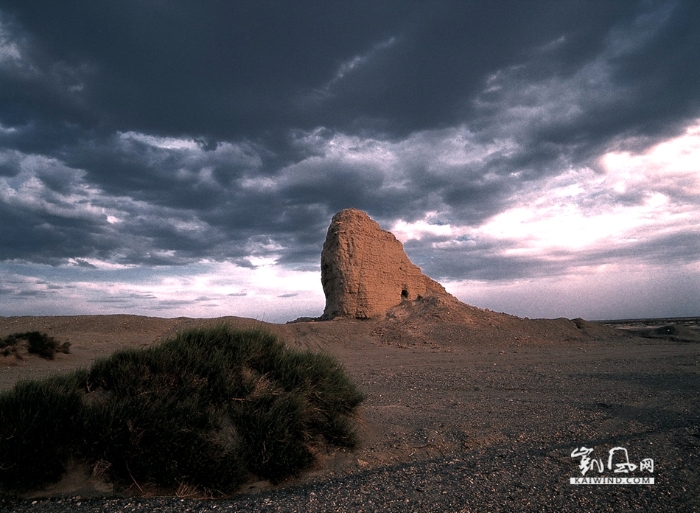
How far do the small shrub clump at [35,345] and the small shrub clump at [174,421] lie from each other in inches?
576

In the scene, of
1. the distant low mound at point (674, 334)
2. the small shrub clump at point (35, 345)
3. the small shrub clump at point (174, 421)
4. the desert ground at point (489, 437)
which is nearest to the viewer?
the desert ground at point (489, 437)

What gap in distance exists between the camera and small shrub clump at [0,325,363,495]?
16.5ft

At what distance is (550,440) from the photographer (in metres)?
6.71

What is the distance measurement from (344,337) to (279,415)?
17796mm

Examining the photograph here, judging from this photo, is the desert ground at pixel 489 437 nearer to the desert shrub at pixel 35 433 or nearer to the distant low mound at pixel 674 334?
the desert shrub at pixel 35 433

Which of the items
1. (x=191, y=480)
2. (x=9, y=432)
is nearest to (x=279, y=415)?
(x=191, y=480)

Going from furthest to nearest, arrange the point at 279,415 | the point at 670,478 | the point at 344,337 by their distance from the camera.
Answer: the point at 344,337 → the point at 279,415 → the point at 670,478

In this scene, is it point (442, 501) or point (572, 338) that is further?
point (572, 338)

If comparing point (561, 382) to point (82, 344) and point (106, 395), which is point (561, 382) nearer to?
point (106, 395)

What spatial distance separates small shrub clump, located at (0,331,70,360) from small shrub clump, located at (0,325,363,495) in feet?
48.0

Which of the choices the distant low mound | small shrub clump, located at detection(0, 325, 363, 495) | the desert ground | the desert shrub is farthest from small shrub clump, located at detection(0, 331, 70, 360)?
the distant low mound

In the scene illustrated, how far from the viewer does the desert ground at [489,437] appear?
4.71 metres

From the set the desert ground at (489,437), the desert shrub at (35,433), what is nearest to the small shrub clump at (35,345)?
the desert ground at (489,437)

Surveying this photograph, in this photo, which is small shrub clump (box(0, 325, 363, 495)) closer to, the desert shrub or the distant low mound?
the desert shrub
